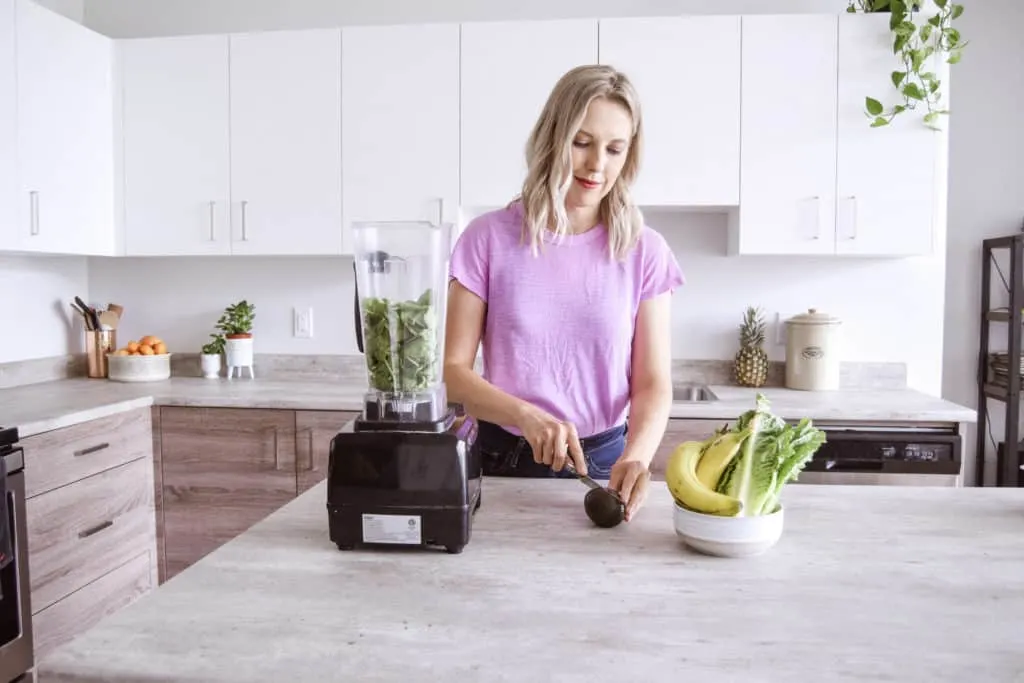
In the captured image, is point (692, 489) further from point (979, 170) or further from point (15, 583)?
point (979, 170)

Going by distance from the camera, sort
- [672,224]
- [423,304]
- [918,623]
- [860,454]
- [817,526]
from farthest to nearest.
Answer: [672,224], [860,454], [817,526], [423,304], [918,623]

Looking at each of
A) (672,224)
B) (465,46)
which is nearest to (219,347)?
(465,46)

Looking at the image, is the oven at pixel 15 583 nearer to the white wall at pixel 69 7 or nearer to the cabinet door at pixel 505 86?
the cabinet door at pixel 505 86

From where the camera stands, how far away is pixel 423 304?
1.09 meters

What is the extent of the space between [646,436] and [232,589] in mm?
771

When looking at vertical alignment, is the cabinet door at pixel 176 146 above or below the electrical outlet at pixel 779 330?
above

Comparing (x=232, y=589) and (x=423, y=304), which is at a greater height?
(x=423, y=304)

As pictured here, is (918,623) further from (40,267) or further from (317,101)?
(40,267)

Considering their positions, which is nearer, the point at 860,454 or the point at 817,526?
the point at 817,526

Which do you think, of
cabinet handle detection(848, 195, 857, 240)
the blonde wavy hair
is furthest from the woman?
cabinet handle detection(848, 195, 857, 240)

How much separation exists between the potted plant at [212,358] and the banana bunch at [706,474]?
2560 mm

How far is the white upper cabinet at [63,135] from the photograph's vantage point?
2668 mm

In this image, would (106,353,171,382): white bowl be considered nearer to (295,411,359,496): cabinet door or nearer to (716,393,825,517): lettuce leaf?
(295,411,359,496): cabinet door

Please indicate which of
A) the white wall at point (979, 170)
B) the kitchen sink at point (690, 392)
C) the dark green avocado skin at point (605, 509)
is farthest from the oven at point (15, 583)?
the white wall at point (979, 170)
